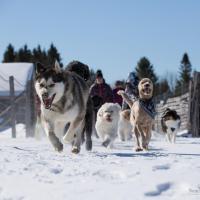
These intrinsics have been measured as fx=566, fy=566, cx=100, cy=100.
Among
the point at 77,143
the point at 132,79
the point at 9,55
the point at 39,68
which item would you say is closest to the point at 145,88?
the point at 77,143

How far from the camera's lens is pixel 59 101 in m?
7.44

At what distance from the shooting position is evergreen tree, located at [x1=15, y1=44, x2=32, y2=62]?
68.5 meters

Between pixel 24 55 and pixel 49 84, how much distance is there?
6385 centimetres

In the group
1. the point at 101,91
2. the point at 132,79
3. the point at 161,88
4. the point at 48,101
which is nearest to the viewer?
the point at 48,101

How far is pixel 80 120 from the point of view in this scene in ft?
25.2

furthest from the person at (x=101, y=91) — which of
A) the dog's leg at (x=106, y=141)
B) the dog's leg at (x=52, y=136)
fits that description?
the dog's leg at (x=52, y=136)

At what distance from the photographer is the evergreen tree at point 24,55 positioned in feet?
225

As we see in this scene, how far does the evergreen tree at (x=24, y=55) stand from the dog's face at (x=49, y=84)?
6145cm

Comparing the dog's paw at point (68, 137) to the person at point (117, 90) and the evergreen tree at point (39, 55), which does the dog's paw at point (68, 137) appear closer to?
the person at point (117, 90)

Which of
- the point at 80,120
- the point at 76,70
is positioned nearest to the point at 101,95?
the point at 76,70

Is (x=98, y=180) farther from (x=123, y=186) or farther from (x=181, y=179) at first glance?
(x=181, y=179)

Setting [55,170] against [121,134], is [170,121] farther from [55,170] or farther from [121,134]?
[55,170]

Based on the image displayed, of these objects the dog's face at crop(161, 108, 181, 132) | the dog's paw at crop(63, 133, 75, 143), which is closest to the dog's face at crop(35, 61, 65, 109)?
the dog's paw at crop(63, 133, 75, 143)

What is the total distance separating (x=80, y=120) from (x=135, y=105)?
1533mm
